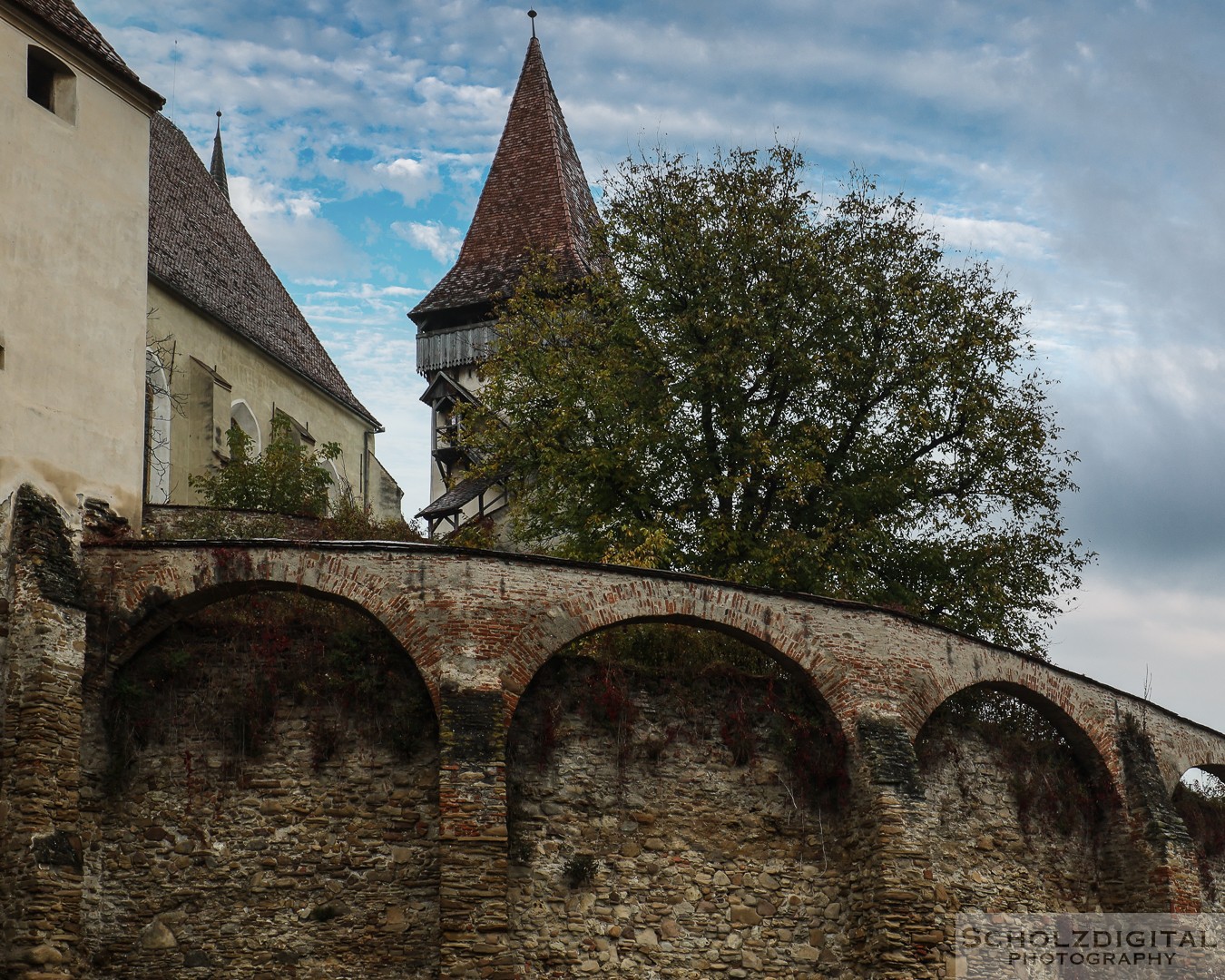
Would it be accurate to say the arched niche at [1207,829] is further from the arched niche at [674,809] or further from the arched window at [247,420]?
the arched window at [247,420]

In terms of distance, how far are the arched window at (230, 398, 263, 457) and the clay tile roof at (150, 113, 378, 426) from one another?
136 centimetres

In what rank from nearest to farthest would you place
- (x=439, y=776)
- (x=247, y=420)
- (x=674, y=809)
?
(x=439, y=776)
(x=674, y=809)
(x=247, y=420)

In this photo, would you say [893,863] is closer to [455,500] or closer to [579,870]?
[579,870]

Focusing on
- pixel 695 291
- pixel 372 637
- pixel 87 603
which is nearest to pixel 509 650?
pixel 372 637

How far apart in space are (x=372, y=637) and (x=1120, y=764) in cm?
1048

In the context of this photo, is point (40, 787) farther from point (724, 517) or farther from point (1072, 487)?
point (1072, 487)

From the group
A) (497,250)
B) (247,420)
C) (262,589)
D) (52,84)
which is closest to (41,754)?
(262,589)

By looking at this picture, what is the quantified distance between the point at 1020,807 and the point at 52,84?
14832mm

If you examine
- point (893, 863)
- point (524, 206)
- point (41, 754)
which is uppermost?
point (524, 206)

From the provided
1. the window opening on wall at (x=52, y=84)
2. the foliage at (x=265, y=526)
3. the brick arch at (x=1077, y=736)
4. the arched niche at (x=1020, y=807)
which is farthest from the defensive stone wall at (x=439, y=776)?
the window opening on wall at (x=52, y=84)

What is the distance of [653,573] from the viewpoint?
57.6 ft

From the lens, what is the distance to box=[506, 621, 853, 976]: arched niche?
16.9 m

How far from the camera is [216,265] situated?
33.1 metres

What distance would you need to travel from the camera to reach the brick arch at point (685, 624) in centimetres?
1681
